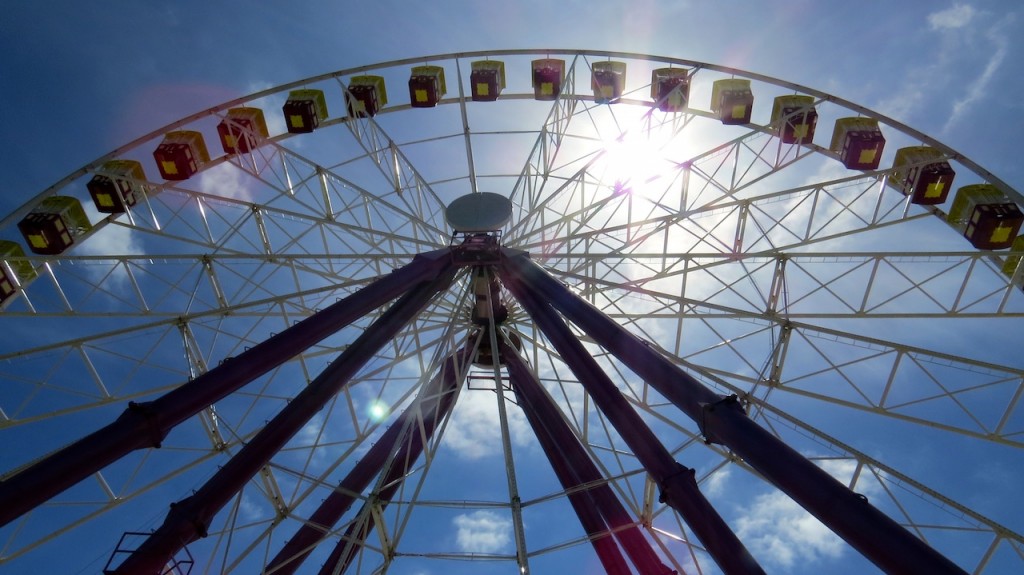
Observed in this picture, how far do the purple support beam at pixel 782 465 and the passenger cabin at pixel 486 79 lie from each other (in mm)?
12649

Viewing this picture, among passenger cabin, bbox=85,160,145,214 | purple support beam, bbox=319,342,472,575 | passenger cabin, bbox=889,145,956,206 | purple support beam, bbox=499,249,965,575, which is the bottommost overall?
purple support beam, bbox=319,342,472,575

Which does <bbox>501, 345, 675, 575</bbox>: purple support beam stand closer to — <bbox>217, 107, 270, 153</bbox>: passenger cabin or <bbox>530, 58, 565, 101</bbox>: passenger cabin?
<bbox>530, 58, 565, 101</bbox>: passenger cabin

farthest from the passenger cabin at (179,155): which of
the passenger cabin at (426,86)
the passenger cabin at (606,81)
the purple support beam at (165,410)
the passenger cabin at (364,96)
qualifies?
the passenger cabin at (606,81)

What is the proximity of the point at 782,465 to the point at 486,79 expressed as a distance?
17927mm

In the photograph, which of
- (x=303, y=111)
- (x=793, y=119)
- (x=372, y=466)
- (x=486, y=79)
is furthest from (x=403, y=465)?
(x=793, y=119)

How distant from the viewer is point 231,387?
12.2 metres

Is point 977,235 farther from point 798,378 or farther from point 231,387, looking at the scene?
point 231,387

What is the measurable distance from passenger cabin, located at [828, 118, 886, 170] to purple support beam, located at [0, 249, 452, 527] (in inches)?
528

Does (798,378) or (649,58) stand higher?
(649,58)

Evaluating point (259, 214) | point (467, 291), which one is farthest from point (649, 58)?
point (259, 214)

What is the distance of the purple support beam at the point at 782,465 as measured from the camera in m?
7.57

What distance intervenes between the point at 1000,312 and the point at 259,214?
1866 cm

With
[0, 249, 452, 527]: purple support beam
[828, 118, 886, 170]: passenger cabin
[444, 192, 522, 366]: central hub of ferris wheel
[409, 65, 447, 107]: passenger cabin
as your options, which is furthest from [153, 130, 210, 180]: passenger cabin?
[828, 118, 886, 170]: passenger cabin

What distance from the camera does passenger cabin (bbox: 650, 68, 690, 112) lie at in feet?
73.0
